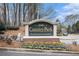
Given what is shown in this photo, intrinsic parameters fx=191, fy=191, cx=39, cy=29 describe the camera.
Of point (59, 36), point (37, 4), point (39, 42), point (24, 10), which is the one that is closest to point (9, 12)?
point (24, 10)

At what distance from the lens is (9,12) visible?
7.02ft

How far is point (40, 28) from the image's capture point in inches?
85.2

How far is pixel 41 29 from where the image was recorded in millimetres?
2162

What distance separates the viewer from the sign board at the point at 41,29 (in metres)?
2.14

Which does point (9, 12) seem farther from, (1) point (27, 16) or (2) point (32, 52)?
(2) point (32, 52)

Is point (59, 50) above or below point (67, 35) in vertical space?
below

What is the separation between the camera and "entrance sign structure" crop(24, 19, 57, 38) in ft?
7.00

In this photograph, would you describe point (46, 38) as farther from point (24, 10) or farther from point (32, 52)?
point (24, 10)

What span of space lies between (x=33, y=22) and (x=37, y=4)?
8.1 inches

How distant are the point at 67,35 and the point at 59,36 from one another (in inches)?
3.5

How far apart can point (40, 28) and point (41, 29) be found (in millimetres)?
16

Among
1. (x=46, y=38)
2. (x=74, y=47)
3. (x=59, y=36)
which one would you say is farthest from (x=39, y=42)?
(x=74, y=47)

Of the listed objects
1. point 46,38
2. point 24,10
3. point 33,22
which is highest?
point 24,10

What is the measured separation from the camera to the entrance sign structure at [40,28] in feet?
7.00
